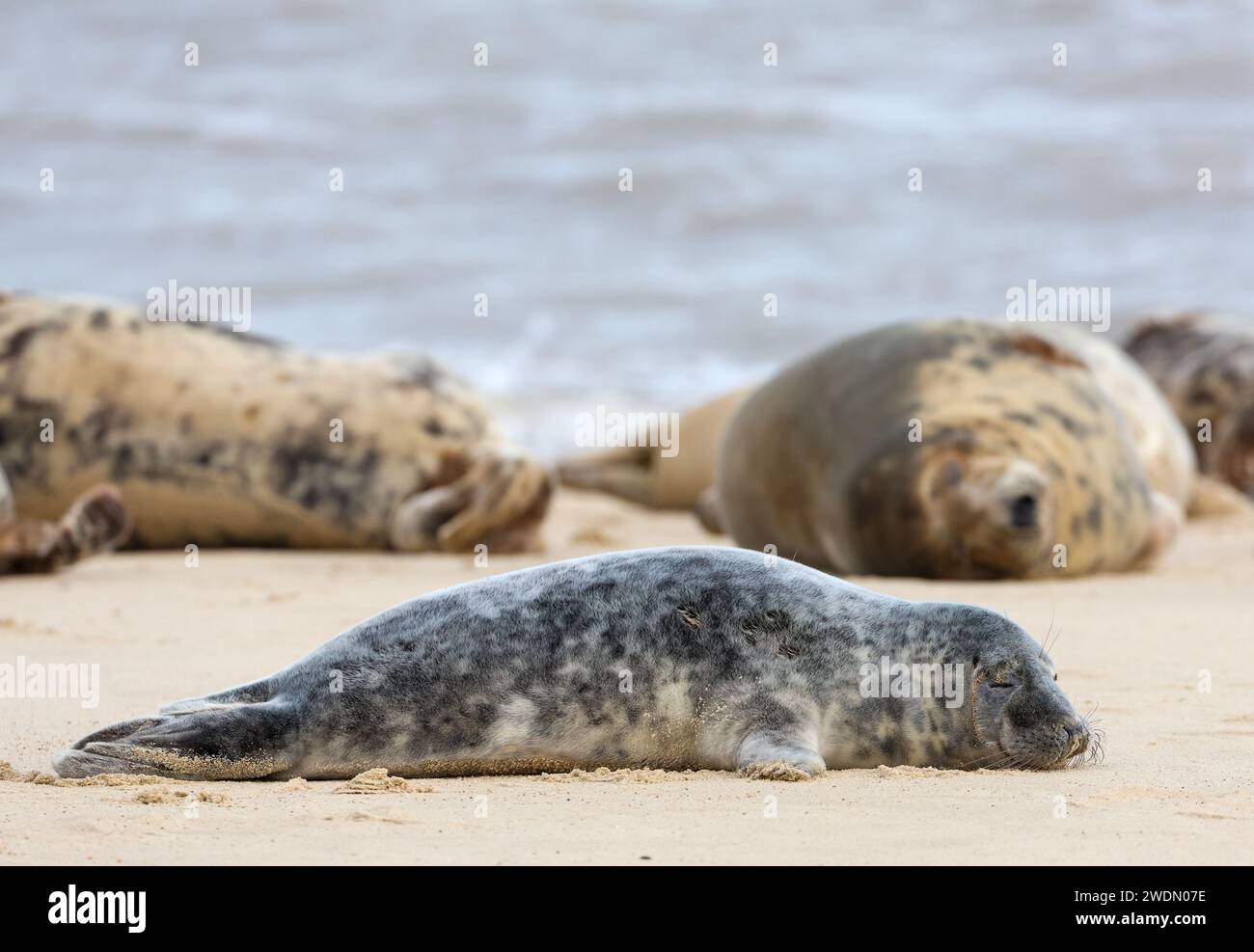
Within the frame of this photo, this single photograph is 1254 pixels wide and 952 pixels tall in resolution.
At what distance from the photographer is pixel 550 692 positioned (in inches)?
124

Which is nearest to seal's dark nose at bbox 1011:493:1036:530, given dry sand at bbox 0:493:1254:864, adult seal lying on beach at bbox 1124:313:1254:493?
dry sand at bbox 0:493:1254:864

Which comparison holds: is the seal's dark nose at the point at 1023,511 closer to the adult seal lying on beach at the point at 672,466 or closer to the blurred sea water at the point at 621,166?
the adult seal lying on beach at the point at 672,466

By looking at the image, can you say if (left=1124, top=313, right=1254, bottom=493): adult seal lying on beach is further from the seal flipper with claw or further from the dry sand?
the seal flipper with claw

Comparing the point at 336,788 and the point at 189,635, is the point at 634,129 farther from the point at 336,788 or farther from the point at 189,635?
the point at 336,788

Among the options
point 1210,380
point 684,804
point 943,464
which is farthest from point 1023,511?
point 1210,380

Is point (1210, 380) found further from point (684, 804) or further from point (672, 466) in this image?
point (684, 804)

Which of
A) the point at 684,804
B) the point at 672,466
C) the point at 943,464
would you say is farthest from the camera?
the point at 672,466

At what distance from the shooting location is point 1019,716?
3146 millimetres

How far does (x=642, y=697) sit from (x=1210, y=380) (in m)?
8.84

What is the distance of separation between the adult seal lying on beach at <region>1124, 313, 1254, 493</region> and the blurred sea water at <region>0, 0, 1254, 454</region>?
598 cm

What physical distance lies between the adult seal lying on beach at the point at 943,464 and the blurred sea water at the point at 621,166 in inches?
388

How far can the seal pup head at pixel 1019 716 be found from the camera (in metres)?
3.14

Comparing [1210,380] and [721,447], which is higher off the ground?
[1210,380]

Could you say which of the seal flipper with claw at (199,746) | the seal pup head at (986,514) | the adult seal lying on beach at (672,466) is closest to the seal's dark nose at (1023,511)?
the seal pup head at (986,514)
